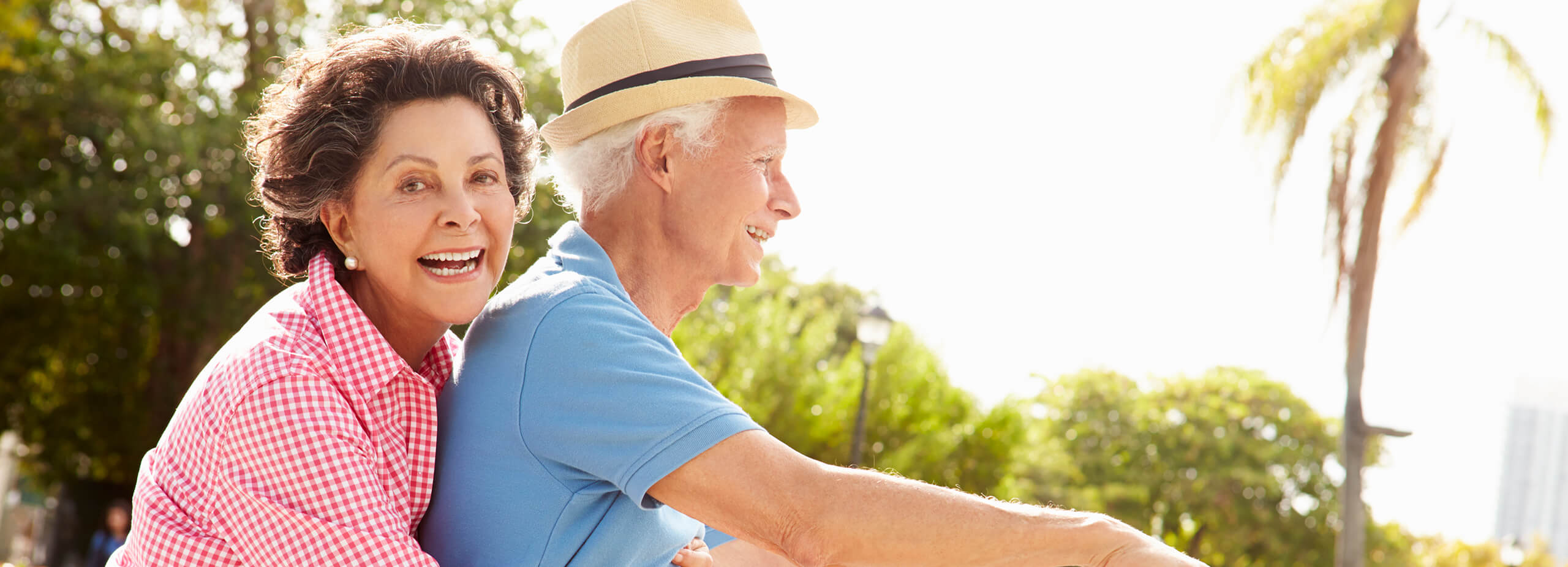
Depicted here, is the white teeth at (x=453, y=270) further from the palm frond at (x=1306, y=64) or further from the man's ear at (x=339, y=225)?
the palm frond at (x=1306, y=64)

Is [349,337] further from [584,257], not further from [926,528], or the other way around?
[926,528]

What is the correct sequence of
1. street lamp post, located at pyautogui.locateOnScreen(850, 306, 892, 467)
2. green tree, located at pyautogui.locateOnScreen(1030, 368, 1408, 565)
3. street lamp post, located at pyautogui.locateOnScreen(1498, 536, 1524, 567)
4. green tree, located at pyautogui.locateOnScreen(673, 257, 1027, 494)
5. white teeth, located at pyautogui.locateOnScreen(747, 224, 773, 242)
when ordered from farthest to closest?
1. green tree, located at pyautogui.locateOnScreen(1030, 368, 1408, 565)
2. street lamp post, located at pyautogui.locateOnScreen(1498, 536, 1524, 567)
3. green tree, located at pyautogui.locateOnScreen(673, 257, 1027, 494)
4. street lamp post, located at pyautogui.locateOnScreen(850, 306, 892, 467)
5. white teeth, located at pyautogui.locateOnScreen(747, 224, 773, 242)

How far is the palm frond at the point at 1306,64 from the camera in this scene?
12898mm

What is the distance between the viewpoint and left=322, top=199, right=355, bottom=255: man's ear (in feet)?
6.55

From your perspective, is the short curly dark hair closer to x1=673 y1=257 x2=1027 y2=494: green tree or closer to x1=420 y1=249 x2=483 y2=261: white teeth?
x1=420 y1=249 x2=483 y2=261: white teeth

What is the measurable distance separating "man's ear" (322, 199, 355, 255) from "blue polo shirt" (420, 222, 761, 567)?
0.26m

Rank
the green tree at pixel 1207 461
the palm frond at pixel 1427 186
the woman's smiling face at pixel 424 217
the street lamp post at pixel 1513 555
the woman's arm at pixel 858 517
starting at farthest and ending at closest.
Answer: the green tree at pixel 1207 461, the street lamp post at pixel 1513 555, the palm frond at pixel 1427 186, the woman's smiling face at pixel 424 217, the woman's arm at pixel 858 517

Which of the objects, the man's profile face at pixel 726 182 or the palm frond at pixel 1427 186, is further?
the palm frond at pixel 1427 186

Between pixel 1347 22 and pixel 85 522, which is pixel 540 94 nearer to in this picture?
pixel 1347 22

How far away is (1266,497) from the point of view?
2753 centimetres

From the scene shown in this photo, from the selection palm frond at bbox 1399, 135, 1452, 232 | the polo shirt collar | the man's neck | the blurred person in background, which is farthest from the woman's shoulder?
palm frond at bbox 1399, 135, 1452, 232

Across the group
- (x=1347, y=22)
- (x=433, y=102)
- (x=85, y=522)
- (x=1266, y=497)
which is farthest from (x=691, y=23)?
(x=1266, y=497)

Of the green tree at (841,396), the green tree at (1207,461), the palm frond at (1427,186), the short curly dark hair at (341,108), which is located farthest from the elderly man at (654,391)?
the green tree at (1207,461)

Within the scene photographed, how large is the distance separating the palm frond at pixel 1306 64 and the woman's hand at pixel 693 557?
40.4ft
